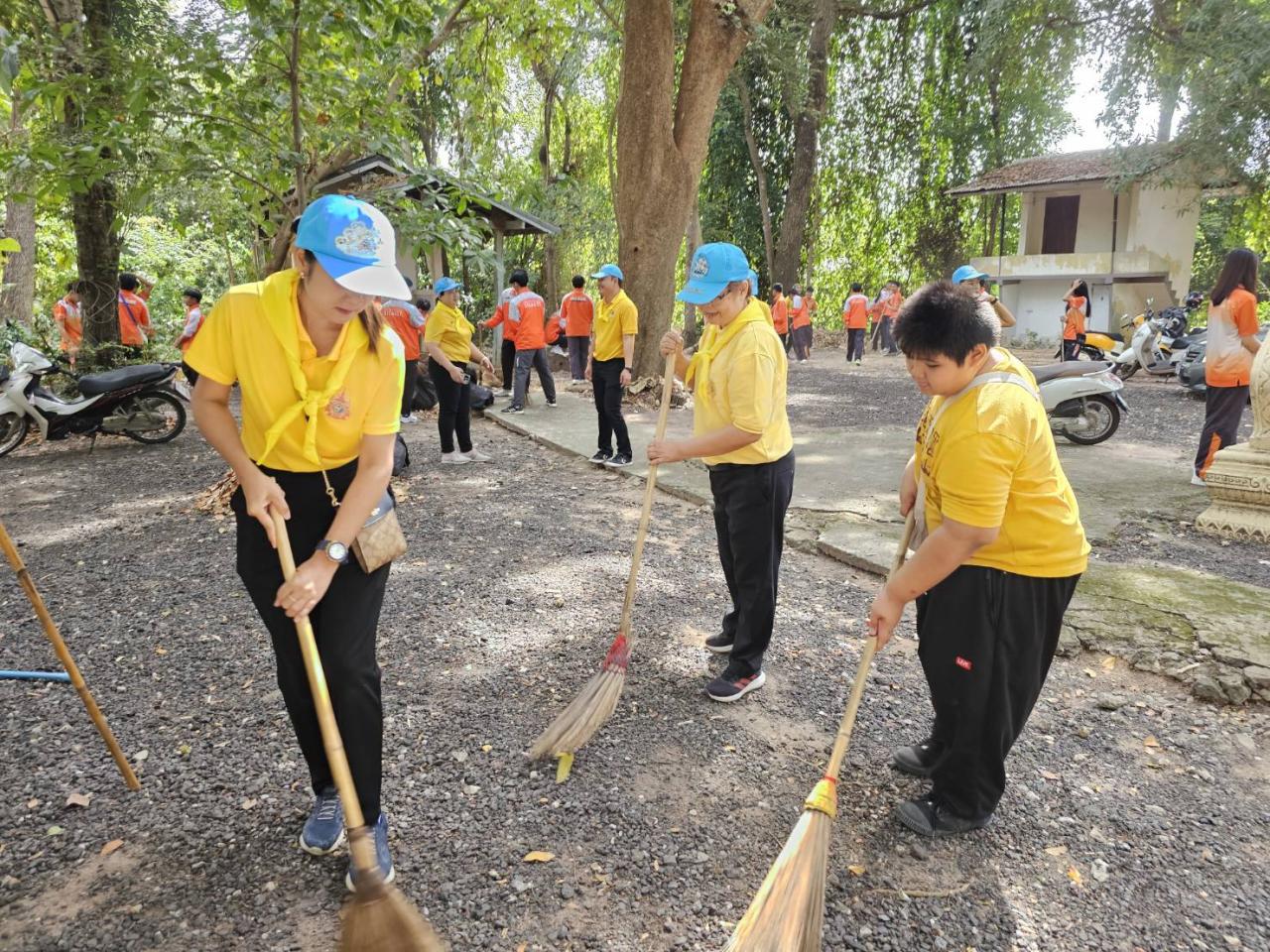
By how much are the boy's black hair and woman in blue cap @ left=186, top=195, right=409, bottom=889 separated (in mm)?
1275

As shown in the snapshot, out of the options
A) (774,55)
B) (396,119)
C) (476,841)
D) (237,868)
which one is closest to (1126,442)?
(396,119)

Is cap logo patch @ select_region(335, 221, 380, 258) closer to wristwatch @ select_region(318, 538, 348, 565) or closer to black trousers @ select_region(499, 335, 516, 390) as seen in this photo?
wristwatch @ select_region(318, 538, 348, 565)

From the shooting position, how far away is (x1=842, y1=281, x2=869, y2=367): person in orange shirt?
17.0m

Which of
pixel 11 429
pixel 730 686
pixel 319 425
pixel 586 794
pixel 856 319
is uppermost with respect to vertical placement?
pixel 856 319

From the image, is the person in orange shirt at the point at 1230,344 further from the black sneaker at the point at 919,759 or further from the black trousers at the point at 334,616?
the black trousers at the point at 334,616

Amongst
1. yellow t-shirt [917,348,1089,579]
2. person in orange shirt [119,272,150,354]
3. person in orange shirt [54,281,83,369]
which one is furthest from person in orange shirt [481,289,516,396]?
yellow t-shirt [917,348,1089,579]

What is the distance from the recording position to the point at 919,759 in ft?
9.00

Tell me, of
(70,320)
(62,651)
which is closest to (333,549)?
(62,651)

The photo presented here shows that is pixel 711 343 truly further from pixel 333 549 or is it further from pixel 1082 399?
pixel 1082 399

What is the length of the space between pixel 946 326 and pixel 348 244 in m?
1.45

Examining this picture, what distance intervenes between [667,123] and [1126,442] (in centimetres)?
632

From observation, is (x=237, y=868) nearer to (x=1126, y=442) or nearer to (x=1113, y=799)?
(x=1113, y=799)

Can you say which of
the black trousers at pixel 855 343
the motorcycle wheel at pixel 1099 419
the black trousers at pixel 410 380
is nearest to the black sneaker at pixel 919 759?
the motorcycle wheel at pixel 1099 419

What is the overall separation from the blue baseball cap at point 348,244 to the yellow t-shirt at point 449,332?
577 centimetres
